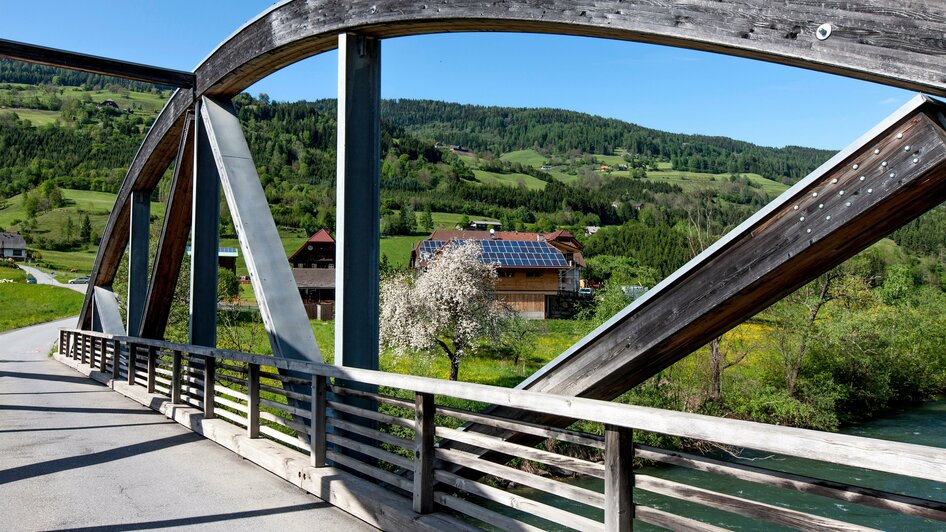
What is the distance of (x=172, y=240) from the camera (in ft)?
27.5

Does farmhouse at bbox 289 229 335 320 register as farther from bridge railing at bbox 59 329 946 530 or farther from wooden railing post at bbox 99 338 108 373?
bridge railing at bbox 59 329 946 530

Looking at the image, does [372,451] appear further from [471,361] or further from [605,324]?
[471,361]

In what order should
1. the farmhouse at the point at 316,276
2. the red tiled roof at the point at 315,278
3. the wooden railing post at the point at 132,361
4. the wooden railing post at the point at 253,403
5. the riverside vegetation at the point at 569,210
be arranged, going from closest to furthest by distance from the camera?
1. the wooden railing post at the point at 253,403
2. the wooden railing post at the point at 132,361
3. the riverside vegetation at the point at 569,210
4. the farmhouse at the point at 316,276
5. the red tiled roof at the point at 315,278

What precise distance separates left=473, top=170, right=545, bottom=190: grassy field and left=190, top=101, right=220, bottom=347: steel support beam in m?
110

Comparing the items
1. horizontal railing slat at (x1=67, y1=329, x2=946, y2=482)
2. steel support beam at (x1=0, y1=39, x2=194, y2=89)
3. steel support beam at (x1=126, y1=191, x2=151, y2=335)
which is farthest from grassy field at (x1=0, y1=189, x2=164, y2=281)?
horizontal railing slat at (x1=67, y1=329, x2=946, y2=482)

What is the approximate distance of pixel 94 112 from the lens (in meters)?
130

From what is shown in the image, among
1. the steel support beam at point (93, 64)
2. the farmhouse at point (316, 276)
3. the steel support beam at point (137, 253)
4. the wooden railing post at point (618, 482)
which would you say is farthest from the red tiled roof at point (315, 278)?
the wooden railing post at point (618, 482)

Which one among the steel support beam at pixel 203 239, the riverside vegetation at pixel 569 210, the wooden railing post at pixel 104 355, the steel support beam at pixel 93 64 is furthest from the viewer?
the riverside vegetation at pixel 569 210

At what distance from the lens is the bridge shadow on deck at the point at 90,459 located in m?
4.78

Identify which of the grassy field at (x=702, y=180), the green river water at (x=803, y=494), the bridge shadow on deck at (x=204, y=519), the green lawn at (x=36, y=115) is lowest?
the green river water at (x=803, y=494)

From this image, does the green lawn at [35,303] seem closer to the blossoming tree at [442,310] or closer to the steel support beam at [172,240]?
the blossoming tree at [442,310]

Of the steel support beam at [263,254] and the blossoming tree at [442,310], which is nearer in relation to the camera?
the steel support beam at [263,254]

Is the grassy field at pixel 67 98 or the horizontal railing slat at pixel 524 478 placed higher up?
the grassy field at pixel 67 98

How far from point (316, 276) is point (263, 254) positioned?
4637 cm
